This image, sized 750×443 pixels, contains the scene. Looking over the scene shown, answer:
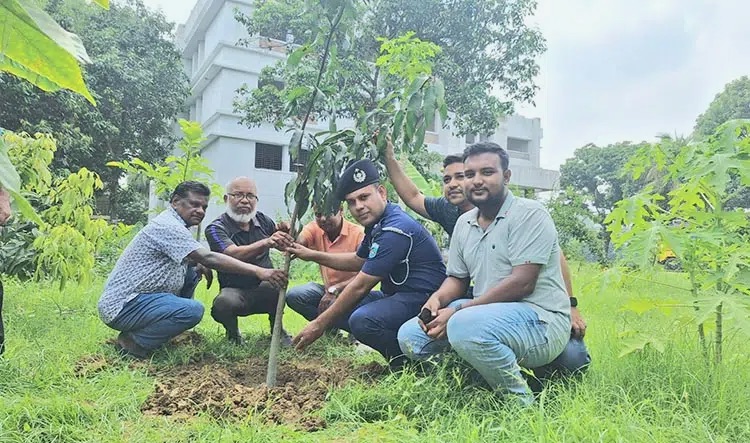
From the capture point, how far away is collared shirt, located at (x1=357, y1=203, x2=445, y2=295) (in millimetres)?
3074

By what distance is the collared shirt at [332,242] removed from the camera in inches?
174

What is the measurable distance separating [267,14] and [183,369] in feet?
33.6

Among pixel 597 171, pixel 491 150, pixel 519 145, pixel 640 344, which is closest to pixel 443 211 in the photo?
pixel 491 150

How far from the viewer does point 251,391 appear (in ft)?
8.96

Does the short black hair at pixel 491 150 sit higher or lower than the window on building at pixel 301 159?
higher

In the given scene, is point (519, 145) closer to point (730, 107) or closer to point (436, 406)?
point (730, 107)

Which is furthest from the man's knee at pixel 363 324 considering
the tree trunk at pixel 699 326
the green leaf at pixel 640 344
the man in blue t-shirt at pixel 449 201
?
the tree trunk at pixel 699 326

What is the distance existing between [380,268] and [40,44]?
264cm

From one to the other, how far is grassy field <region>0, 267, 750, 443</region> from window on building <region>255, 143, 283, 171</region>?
13.9 m

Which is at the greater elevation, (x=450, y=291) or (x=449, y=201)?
(x=449, y=201)

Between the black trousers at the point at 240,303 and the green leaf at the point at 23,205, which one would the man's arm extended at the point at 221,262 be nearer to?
the black trousers at the point at 240,303

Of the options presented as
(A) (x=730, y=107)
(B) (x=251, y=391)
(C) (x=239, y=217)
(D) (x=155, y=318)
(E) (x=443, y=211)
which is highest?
(A) (x=730, y=107)

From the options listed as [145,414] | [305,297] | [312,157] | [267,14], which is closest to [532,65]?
[267,14]

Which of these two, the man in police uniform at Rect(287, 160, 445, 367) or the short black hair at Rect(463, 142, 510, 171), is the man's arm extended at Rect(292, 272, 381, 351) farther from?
the short black hair at Rect(463, 142, 510, 171)
